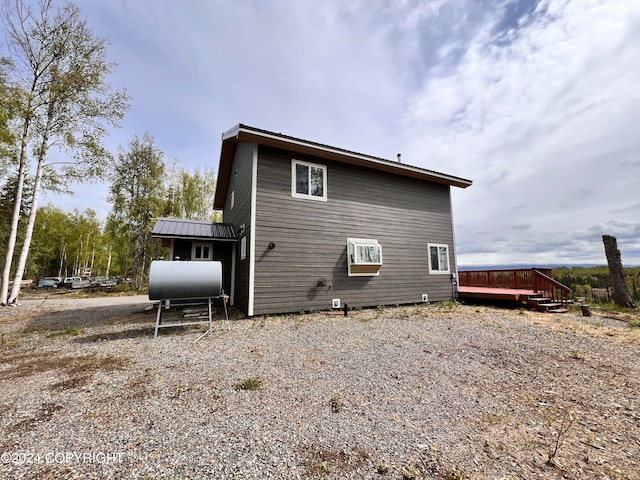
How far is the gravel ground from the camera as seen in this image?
1974 millimetres

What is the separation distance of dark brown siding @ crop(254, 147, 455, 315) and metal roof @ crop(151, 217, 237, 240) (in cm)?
257

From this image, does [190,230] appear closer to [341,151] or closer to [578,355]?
[341,151]

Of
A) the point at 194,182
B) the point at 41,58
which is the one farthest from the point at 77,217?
the point at 41,58

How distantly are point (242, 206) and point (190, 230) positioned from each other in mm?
1949

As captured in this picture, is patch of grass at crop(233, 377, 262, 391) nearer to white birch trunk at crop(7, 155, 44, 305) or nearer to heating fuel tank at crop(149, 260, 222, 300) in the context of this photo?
heating fuel tank at crop(149, 260, 222, 300)

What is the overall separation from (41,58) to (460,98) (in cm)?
1616

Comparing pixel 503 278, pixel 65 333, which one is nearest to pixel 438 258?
pixel 503 278

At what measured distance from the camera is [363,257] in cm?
861

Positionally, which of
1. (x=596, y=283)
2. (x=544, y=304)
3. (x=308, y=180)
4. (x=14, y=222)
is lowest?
(x=544, y=304)

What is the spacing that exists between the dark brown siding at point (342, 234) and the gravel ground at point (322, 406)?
233cm

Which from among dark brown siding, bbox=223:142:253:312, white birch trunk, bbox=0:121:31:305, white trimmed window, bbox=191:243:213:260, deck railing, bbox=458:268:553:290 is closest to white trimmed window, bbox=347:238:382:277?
dark brown siding, bbox=223:142:253:312

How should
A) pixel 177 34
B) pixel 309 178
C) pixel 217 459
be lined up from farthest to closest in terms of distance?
1. pixel 309 178
2. pixel 177 34
3. pixel 217 459

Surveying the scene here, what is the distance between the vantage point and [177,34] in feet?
23.5

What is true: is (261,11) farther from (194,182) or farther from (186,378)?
(194,182)
